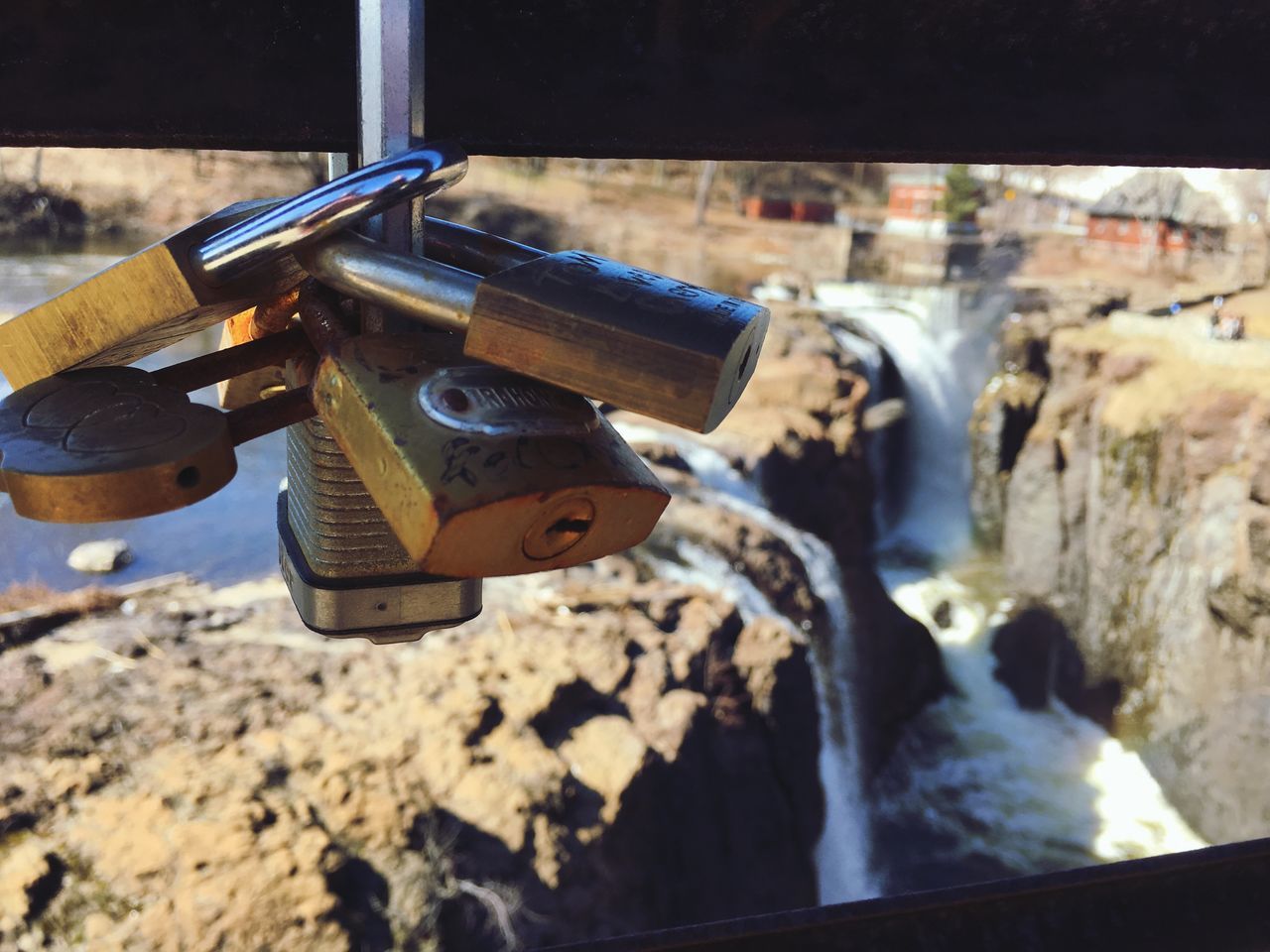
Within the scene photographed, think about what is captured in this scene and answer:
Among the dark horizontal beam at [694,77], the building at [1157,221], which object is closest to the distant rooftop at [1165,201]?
the building at [1157,221]

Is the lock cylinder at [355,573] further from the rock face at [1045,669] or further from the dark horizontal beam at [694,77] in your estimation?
the rock face at [1045,669]

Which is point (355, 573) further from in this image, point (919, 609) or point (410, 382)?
point (919, 609)

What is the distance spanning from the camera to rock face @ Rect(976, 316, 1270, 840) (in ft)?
26.5

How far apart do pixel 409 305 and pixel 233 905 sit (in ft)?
10.6

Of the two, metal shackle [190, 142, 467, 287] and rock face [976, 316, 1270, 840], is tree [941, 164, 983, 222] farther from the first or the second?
metal shackle [190, 142, 467, 287]

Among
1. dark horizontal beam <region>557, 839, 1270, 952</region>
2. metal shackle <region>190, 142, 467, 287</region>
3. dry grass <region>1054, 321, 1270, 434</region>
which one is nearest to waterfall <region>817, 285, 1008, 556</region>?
dry grass <region>1054, 321, 1270, 434</region>

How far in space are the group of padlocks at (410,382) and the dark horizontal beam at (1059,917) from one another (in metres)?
0.27

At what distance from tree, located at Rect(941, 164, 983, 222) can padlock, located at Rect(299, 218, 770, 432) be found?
683 inches

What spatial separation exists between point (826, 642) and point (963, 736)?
278 cm

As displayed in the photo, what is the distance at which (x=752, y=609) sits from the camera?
229 inches

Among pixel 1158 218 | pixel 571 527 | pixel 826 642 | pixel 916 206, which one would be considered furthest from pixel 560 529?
pixel 916 206

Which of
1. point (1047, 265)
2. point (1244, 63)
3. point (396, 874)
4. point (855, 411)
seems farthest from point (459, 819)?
point (1047, 265)

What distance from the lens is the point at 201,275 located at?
1.55 feet

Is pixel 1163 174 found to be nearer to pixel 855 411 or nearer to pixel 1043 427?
pixel 1043 427
